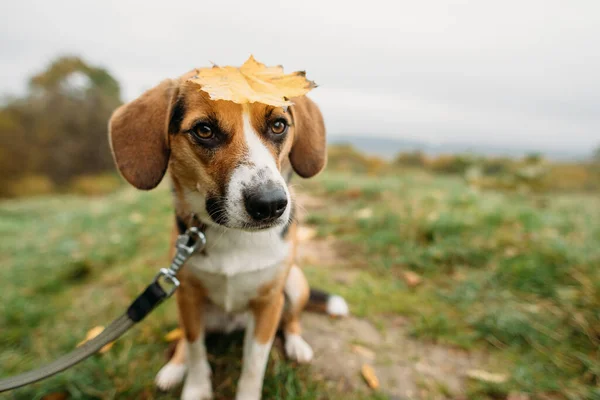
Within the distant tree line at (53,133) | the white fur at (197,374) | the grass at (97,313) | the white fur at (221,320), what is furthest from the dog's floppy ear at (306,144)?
the distant tree line at (53,133)

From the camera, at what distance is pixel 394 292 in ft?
11.2

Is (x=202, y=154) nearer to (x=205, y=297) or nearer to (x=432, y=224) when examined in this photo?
(x=205, y=297)

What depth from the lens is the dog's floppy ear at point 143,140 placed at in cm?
184

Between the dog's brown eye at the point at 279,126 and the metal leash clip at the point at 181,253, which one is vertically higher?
the dog's brown eye at the point at 279,126

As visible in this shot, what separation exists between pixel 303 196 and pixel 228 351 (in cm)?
407

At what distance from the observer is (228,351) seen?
2502 mm

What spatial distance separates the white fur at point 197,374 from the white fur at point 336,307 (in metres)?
1.10

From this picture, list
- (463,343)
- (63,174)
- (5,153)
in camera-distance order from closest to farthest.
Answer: (463,343) → (5,153) → (63,174)

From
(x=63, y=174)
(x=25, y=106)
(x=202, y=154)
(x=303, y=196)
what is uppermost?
(x=25, y=106)

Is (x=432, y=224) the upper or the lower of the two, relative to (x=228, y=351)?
upper

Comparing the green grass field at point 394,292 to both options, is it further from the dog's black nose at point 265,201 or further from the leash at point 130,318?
the dog's black nose at point 265,201

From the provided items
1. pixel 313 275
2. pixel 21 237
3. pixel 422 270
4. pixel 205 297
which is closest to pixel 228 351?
pixel 205 297

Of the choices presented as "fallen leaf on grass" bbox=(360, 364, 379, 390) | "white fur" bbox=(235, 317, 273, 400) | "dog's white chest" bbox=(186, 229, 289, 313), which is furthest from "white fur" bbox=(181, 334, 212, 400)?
"fallen leaf on grass" bbox=(360, 364, 379, 390)

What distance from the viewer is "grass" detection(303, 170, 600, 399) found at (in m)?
2.55
